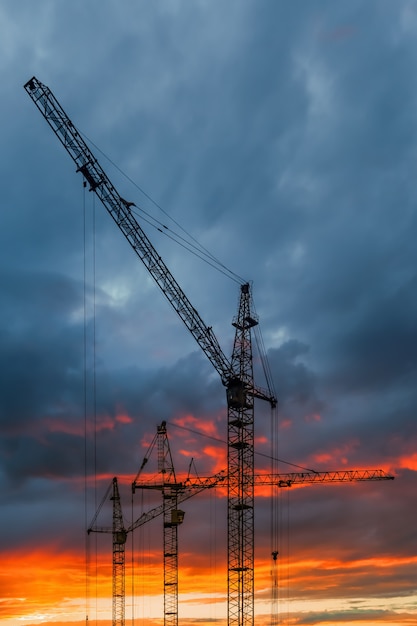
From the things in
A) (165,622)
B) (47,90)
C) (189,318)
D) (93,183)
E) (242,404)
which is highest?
(47,90)

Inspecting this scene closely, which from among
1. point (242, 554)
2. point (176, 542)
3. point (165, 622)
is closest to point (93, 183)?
point (242, 554)

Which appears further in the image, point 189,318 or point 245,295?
point 245,295

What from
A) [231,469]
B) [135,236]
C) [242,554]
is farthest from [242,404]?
[135,236]

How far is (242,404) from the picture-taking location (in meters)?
167

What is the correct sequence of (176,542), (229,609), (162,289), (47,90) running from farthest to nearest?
1. (176,542)
2. (229,609)
3. (162,289)
4. (47,90)

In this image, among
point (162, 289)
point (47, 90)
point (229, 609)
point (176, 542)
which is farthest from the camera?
point (176, 542)

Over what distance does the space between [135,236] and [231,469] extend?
40.4m

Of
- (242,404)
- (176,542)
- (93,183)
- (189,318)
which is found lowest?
(176,542)

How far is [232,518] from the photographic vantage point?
165 m

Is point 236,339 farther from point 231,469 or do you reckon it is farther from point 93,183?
point 93,183

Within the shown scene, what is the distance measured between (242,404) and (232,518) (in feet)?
59.1

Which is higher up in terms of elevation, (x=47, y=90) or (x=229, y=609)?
(x=47, y=90)

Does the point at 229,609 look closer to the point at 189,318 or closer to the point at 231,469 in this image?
the point at 231,469

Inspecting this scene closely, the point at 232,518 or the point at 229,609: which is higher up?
the point at 232,518
